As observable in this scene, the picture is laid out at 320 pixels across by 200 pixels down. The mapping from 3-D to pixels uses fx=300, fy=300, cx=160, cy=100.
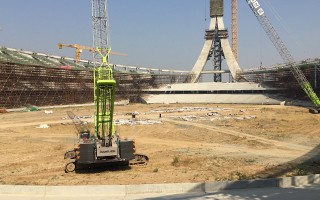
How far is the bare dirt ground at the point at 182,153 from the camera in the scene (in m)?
19.6

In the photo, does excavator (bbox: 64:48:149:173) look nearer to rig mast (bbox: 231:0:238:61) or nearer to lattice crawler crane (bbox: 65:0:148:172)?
lattice crawler crane (bbox: 65:0:148:172)

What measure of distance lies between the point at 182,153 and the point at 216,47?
5467 inches

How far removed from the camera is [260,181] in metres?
14.9

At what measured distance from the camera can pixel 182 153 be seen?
2736 centimetres

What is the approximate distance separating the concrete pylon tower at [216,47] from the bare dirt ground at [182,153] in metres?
104

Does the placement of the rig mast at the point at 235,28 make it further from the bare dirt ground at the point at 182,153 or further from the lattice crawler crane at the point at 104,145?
the lattice crawler crane at the point at 104,145

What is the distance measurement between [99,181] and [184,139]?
18627 millimetres

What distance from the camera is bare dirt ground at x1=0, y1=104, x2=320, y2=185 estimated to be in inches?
771

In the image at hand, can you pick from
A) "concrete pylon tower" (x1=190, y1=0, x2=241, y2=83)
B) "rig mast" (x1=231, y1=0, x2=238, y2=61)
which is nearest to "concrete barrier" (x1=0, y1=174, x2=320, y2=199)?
"concrete pylon tower" (x1=190, y1=0, x2=241, y2=83)

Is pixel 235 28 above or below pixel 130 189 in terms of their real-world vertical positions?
above

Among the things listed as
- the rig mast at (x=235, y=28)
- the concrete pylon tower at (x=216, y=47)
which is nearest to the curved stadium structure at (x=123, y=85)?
the concrete pylon tower at (x=216, y=47)

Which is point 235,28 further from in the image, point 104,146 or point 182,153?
point 104,146

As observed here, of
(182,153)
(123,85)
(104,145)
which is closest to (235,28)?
(123,85)

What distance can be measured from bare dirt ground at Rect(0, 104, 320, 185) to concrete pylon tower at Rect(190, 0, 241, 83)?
340 ft
